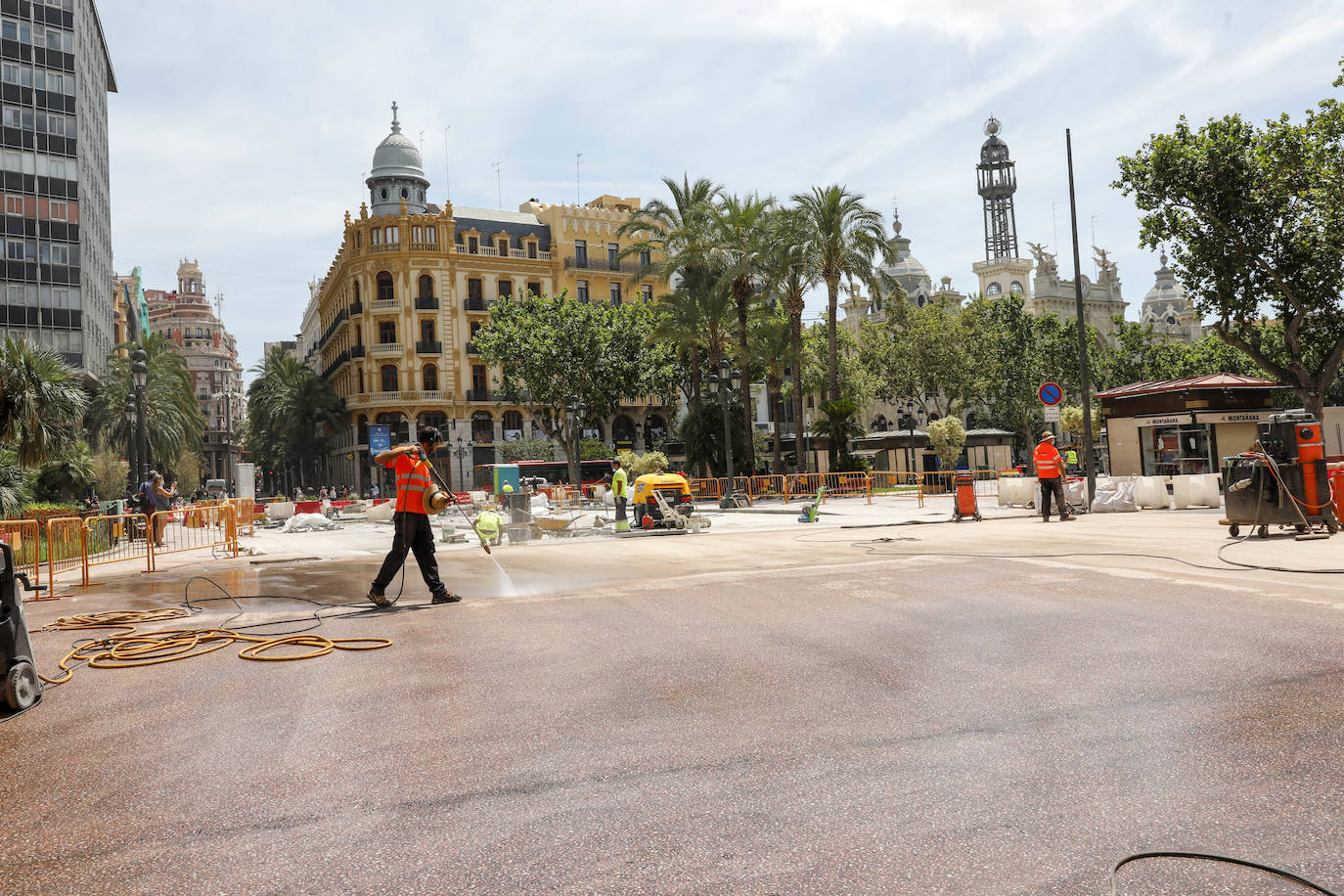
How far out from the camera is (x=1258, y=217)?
24188 mm

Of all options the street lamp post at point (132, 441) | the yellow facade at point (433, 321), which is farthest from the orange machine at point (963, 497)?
the yellow facade at point (433, 321)

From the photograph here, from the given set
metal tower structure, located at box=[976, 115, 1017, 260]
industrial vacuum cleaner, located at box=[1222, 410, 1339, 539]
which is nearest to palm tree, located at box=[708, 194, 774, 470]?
industrial vacuum cleaner, located at box=[1222, 410, 1339, 539]

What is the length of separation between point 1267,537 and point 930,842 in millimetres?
12314

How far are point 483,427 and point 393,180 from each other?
17.8m

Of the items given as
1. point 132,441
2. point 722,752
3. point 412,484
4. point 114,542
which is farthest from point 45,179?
point 722,752

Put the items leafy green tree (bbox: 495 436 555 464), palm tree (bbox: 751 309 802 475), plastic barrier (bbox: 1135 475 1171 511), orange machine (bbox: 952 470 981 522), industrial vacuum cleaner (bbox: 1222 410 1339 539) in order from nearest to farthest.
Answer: industrial vacuum cleaner (bbox: 1222 410 1339 539)
orange machine (bbox: 952 470 981 522)
plastic barrier (bbox: 1135 475 1171 511)
palm tree (bbox: 751 309 802 475)
leafy green tree (bbox: 495 436 555 464)

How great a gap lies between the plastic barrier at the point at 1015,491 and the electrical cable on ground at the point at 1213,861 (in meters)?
23.6

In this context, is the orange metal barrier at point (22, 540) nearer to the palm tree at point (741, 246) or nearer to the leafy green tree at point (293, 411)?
the palm tree at point (741, 246)

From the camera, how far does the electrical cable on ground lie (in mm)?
2896

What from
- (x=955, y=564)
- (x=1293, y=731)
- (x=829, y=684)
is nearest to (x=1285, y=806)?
(x=1293, y=731)

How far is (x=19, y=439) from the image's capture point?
21000 millimetres

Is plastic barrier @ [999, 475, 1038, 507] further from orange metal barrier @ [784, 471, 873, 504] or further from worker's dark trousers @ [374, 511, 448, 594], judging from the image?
worker's dark trousers @ [374, 511, 448, 594]

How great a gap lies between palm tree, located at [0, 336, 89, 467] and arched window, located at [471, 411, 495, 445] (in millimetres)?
38693

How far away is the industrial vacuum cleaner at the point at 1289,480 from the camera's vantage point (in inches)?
517
